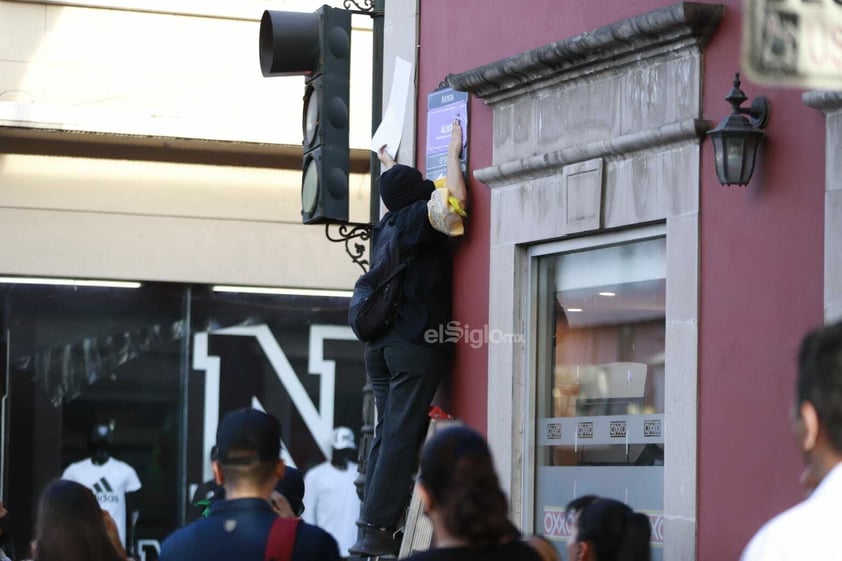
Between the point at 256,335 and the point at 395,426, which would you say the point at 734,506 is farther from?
the point at 256,335

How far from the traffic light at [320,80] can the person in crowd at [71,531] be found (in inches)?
199

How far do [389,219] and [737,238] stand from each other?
8.84 feet

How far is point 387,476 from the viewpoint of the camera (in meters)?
9.22

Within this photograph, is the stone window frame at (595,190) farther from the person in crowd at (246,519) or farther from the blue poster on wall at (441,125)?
the person in crowd at (246,519)

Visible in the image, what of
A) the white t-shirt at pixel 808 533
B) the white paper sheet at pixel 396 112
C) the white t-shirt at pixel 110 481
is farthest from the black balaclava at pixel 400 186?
the white t-shirt at pixel 110 481

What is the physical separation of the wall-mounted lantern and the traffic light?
3663 millimetres

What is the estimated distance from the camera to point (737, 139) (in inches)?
274

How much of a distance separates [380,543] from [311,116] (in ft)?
9.52

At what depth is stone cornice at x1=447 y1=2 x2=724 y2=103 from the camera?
7414mm

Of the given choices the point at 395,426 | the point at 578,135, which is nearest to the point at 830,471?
the point at 578,135

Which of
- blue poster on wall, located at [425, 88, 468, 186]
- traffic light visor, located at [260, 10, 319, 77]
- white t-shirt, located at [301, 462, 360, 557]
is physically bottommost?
white t-shirt, located at [301, 462, 360, 557]

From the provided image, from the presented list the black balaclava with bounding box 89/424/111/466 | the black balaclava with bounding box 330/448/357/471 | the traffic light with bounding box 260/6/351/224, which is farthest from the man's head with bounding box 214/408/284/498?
the black balaclava with bounding box 330/448/357/471

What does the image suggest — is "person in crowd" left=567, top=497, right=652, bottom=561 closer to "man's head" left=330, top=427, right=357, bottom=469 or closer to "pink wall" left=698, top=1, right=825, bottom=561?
"pink wall" left=698, top=1, right=825, bottom=561

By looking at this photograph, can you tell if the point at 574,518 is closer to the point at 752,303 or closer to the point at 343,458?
the point at 752,303
